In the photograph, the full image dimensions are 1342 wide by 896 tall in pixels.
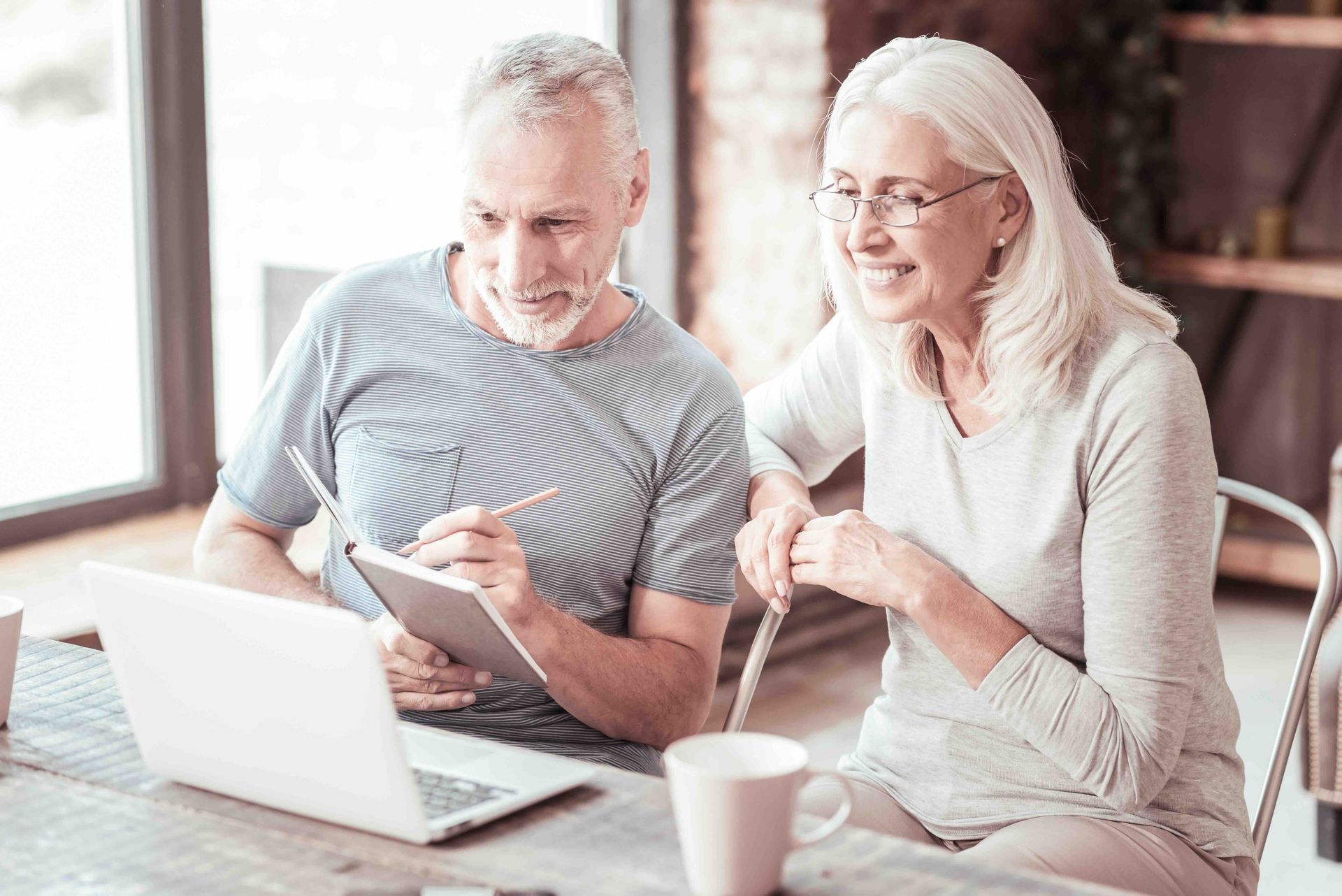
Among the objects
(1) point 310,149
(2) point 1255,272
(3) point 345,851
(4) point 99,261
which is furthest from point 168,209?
(2) point 1255,272

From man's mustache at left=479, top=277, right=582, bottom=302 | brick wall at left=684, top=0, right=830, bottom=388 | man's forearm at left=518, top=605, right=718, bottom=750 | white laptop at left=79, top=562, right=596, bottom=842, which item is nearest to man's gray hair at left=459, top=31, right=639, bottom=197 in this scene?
man's mustache at left=479, top=277, right=582, bottom=302

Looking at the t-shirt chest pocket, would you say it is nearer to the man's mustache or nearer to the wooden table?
the man's mustache

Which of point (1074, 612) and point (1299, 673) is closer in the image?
point (1074, 612)

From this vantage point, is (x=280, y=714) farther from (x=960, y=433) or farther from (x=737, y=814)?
(x=960, y=433)

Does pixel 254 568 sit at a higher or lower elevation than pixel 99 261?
lower

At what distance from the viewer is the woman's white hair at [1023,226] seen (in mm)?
1518

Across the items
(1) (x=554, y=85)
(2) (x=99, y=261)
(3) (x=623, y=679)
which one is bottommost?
(3) (x=623, y=679)

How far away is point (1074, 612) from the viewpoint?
1540mm

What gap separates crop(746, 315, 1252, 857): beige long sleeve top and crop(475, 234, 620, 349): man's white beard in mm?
351

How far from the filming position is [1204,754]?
153cm

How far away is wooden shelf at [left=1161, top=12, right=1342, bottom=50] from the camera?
4.23 meters

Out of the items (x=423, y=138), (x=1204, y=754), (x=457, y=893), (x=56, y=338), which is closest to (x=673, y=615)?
(x=1204, y=754)

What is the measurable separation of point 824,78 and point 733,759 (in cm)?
304

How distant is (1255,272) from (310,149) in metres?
2.78
